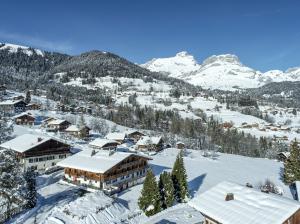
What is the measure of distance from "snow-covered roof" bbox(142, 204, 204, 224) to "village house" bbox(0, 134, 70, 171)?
33475 millimetres

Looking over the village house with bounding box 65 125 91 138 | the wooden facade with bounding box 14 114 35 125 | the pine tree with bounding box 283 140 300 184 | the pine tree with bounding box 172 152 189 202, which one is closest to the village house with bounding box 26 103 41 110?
the wooden facade with bounding box 14 114 35 125

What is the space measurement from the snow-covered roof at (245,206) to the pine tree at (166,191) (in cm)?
1665

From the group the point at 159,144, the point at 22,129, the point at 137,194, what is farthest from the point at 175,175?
the point at 22,129

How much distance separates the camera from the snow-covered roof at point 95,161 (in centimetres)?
5880

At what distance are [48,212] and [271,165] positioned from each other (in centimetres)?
7113

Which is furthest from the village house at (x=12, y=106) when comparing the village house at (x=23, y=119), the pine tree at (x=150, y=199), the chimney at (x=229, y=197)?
the chimney at (x=229, y=197)

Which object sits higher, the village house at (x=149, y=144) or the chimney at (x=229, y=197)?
the chimney at (x=229, y=197)

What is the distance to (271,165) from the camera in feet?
321

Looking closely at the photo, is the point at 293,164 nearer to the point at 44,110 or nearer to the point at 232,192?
the point at 232,192

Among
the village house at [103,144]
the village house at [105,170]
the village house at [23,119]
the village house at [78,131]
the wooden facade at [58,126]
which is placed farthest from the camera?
the village house at [23,119]

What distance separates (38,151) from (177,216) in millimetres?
38836

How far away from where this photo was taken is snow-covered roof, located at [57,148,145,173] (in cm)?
5880

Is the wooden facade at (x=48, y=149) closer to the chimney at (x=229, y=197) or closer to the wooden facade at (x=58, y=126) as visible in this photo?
the chimney at (x=229, y=197)

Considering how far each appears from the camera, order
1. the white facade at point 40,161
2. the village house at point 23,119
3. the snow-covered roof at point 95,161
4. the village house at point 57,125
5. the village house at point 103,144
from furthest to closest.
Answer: the village house at point 23,119
the village house at point 57,125
the village house at point 103,144
the white facade at point 40,161
the snow-covered roof at point 95,161
